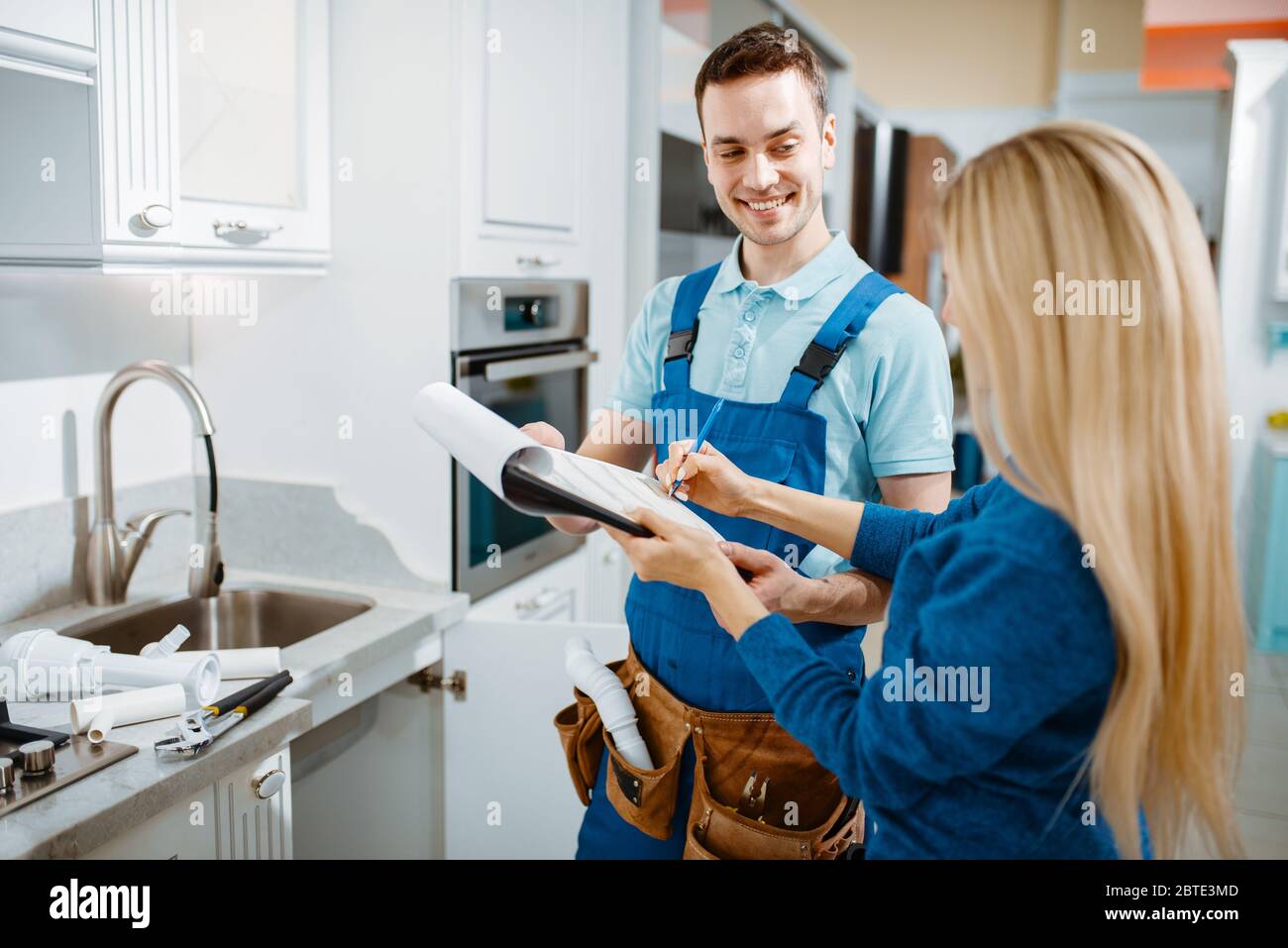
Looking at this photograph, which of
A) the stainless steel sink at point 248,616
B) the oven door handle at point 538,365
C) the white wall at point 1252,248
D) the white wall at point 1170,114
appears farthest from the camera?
the white wall at point 1170,114

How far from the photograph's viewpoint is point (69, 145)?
4.28ft

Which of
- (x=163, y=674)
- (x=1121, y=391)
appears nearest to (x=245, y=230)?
(x=163, y=674)

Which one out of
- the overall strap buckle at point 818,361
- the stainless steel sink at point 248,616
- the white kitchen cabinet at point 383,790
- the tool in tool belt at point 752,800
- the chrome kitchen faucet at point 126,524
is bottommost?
the white kitchen cabinet at point 383,790

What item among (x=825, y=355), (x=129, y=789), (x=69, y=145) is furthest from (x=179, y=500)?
(x=825, y=355)

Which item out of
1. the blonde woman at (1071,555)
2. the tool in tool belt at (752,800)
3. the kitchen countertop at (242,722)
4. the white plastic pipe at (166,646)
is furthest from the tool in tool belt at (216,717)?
the blonde woman at (1071,555)

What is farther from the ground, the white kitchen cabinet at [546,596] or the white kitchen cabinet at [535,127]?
the white kitchen cabinet at [535,127]

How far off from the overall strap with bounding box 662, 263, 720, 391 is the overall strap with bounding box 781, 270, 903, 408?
0.17 meters

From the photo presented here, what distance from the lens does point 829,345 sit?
120cm

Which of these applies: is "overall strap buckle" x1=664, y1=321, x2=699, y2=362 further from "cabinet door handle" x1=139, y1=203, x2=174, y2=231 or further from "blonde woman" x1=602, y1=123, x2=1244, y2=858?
"cabinet door handle" x1=139, y1=203, x2=174, y2=231

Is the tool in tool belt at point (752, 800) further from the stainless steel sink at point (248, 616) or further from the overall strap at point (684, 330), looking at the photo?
the stainless steel sink at point (248, 616)

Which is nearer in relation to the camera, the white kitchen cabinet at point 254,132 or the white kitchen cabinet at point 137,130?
the white kitchen cabinet at point 137,130

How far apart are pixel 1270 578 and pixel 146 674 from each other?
12.7 ft

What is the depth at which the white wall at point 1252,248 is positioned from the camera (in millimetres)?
4059

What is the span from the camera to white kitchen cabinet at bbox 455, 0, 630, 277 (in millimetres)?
1758
